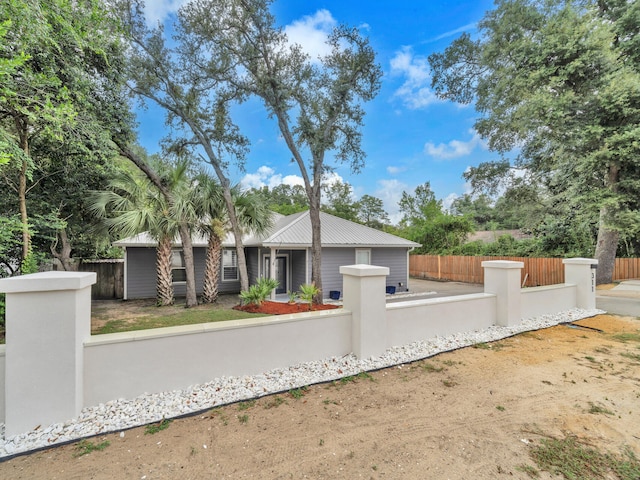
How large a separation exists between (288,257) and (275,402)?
9478 millimetres

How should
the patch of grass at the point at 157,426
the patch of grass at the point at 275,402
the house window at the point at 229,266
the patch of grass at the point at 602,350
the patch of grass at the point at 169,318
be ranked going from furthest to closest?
the house window at the point at 229,266 < the patch of grass at the point at 169,318 < the patch of grass at the point at 602,350 < the patch of grass at the point at 275,402 < the patch of grass at the point at 157,426

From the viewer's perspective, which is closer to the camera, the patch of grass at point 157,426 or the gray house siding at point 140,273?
the patch of grass at point 157,426

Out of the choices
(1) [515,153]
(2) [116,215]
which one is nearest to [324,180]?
(2) [116,215]

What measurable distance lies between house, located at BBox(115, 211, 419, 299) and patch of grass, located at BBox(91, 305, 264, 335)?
289 cm

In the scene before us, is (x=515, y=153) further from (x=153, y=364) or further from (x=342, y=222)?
(x=153, y=364)

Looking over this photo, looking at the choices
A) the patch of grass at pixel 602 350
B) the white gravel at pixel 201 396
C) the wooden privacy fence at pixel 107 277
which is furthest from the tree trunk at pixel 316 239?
the wooden privacy fence at pixel 107 277

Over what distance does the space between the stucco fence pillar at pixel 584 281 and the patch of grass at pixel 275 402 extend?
353 inches

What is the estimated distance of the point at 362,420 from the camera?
3.04 meters

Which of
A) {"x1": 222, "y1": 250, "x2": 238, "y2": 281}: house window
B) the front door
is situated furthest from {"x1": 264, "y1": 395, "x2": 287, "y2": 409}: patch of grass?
{"x1": 222, "y1": 250, "x2": 238, "y2": 281}: house window

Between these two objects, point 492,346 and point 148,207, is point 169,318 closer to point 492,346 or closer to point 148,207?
point 148,207

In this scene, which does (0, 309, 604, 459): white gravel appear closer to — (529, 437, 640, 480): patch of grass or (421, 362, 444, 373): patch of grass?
(421, 362, 444, 373): patch of grass

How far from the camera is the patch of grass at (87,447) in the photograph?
254 centimetres

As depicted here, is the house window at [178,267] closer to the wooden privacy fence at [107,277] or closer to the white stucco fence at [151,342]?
the wooden privacy fence at [107,277]

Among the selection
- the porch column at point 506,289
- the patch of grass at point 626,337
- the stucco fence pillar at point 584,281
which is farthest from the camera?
the stucco fence pillar at point 584,281
